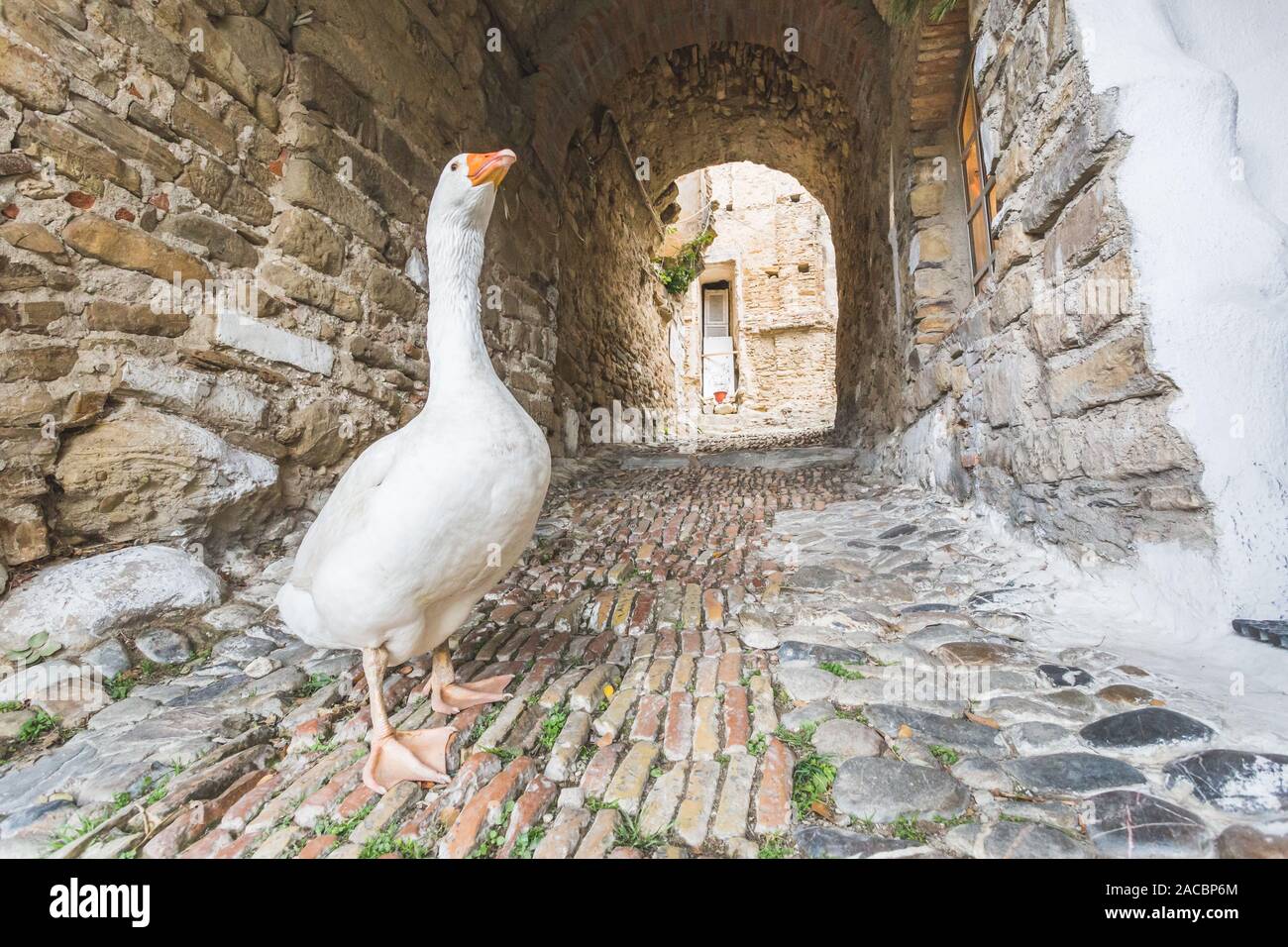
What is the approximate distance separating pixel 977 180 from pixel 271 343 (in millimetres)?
4233

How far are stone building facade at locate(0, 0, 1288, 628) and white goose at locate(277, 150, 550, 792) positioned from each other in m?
1.36

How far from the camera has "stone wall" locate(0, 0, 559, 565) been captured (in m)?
2.01

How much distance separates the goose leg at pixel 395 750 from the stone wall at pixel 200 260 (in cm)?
149

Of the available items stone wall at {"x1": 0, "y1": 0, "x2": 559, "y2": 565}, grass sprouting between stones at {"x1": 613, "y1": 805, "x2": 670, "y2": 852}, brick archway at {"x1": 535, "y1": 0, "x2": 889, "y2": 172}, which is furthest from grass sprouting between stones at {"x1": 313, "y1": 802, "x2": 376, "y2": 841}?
brick archway at {"x1": 535, "y1": 0, "x2": 889, "y2": 172}

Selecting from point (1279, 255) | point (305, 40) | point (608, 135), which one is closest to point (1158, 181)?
point (1279, 255)

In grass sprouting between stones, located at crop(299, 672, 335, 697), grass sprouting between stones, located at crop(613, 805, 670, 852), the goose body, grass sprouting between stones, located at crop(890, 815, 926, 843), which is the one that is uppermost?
the goose body

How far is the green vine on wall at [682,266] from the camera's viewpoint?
40.1 feet

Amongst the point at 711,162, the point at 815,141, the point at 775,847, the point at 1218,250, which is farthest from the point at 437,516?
the point at 711,162

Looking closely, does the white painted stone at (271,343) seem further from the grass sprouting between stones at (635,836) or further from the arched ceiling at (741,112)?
the arched ceiling at (741,112)

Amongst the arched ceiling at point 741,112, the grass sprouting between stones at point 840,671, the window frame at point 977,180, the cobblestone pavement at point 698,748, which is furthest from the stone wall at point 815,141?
the grass sprouting between stones at point 840,671

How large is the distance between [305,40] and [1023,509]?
430 centimetres

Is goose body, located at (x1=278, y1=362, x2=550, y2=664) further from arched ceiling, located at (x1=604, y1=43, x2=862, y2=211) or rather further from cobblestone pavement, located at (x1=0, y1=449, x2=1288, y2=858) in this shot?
arched ceiling, located at (x1=604, y1=43, x2=862, y2=211)

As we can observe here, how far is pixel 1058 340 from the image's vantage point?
2.16m

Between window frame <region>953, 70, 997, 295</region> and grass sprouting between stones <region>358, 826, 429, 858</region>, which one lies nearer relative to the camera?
grass sprouting between stones <region>358, 826, 429, 858</region>
